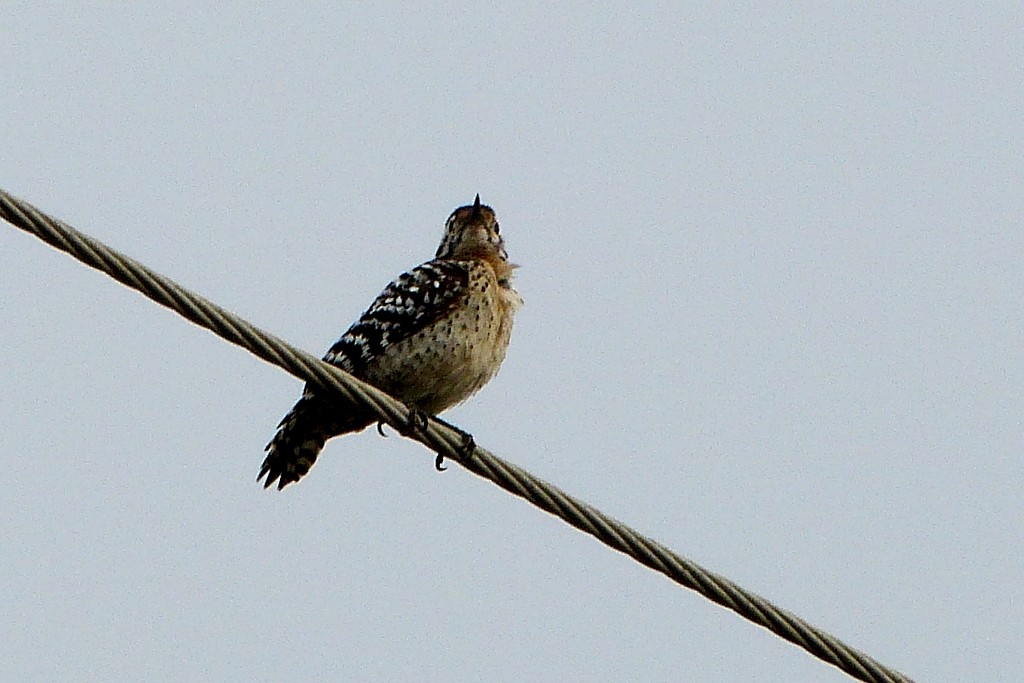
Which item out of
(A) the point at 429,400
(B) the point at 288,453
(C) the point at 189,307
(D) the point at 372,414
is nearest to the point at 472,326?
(A) the point at 429,400

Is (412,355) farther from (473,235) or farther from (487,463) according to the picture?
(487,463)

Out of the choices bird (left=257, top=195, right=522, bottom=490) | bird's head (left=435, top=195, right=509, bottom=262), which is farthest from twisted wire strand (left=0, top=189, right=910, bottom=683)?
bird's head (left=435, top=195, right=509, bottom=262)

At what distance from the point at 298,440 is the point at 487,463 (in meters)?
2.96

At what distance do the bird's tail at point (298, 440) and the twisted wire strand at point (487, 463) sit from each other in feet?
9.03

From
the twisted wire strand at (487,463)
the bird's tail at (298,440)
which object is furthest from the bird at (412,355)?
the twisted wire strand at (487,463)

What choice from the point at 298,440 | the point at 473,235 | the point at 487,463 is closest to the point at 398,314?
the point at 298,440

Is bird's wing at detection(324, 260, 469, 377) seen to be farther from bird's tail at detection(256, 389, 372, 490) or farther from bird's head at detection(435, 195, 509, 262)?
bird's head at detection(435, 195, 509, 262)

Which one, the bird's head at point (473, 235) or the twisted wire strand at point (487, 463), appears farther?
the bird's head at point (473, 235)

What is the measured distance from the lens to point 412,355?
9289 mm

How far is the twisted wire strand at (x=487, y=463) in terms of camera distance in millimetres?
5551

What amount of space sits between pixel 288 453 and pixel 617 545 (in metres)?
3.59

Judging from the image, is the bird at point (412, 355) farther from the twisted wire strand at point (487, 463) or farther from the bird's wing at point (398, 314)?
the twisted wire strand at point (487, 463)

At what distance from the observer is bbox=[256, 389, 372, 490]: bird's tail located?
9242mm

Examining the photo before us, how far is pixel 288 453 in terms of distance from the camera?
933cm
